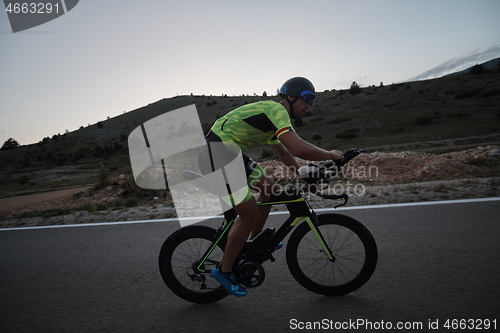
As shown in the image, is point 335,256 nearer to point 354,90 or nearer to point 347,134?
point 347,134

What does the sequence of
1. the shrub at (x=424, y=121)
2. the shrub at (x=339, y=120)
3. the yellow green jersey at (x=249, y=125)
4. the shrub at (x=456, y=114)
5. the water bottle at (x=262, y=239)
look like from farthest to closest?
the shrub at (x=339, y=120) → the shrub at (x=456, y=114) → the shrub at (x=424, y=121) → the water bottle at (x=262, y=239) → the yellow green jersey at (x=249, y=125)

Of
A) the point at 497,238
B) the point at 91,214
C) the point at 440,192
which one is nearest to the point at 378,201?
the point at 440,192

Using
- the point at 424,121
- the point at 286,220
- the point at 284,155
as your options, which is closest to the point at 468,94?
the point at 424,121

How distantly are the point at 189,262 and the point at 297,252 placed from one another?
102 centimetres

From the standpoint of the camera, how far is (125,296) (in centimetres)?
342

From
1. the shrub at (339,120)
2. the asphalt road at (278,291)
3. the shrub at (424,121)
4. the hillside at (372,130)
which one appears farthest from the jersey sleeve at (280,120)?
the shrub at (339,120)

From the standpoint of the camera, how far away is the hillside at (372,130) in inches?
938

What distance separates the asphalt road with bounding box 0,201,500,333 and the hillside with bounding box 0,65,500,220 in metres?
12.3

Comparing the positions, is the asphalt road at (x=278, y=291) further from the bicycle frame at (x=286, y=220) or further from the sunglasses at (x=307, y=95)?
the sunglasses at (x=307, y=95)

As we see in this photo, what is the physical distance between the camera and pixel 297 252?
3.07 meters

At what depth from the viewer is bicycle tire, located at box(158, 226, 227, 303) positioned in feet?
10.3

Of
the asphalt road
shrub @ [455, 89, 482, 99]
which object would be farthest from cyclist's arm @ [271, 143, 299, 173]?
shrub @ [455, 89, 482, 99]

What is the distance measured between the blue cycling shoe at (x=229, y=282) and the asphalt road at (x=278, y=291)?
0.47ft

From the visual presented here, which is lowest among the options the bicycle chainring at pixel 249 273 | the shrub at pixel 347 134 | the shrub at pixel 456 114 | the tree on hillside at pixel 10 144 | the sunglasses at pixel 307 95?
the shrub at pixel 456 114
